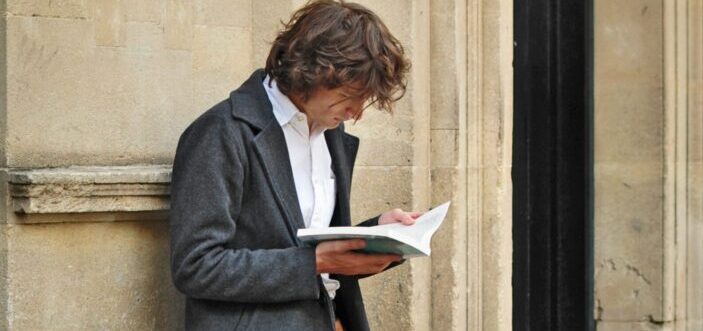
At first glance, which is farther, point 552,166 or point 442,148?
point 552,166

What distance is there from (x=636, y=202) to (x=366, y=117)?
198 cm

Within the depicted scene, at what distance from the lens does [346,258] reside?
11.4 feet

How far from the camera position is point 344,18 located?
3.55 meters

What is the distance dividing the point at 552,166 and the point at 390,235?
2529mm

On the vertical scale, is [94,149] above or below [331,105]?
below

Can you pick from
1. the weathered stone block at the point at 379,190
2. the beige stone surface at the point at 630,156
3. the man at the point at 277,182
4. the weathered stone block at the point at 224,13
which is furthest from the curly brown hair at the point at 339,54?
the beige stone surface at the point at 630,156

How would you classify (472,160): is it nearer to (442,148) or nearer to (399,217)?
(442,148)

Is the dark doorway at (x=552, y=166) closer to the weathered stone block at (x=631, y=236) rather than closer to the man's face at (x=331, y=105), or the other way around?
the weathered stone block at (x=631, y=236)

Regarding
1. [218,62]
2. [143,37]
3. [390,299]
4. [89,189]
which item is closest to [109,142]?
[89,189]

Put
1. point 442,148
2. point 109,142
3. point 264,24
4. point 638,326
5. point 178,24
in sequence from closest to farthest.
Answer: point 109,142 < point 178,24 < point 264,24 < point 442,148 < point 638,326

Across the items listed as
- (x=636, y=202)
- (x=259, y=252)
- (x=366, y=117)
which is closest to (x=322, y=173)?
(x=259, y=252)

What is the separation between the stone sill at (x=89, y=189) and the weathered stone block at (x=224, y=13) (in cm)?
43

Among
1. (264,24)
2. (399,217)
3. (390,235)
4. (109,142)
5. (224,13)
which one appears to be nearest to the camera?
(390,235)

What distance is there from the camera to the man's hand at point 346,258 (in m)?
3.46
